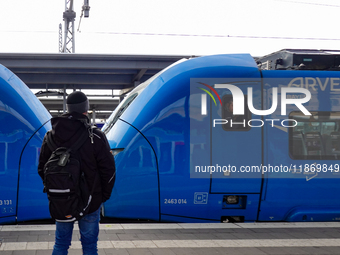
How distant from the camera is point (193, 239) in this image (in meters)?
5.02

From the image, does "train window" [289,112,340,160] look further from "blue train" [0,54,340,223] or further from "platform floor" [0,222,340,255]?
"platform floor" [0,222,340,255]

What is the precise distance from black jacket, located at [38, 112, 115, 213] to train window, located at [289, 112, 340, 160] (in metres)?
3.44

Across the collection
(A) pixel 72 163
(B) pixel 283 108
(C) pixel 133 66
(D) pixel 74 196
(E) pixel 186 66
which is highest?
(C) pixel 133 66

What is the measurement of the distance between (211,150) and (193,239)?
1385 mm

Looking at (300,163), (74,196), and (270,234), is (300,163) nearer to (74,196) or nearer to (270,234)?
(270,234)

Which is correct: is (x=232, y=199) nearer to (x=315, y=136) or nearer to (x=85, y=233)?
(x=315, y=136)

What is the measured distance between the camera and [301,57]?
650 cm

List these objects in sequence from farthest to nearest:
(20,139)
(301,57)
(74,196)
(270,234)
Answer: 1. (301,57)
2. (20,139)
3. (270,234)
4. (74,196)

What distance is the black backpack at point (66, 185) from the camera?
3219 millimetres

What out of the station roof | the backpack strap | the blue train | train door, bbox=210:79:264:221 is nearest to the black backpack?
the backpack strap

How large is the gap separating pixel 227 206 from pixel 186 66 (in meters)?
2.11

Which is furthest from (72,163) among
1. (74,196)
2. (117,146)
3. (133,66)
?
(133,66)

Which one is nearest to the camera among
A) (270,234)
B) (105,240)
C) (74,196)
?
(74,196)

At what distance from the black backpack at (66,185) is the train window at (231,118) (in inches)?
120
